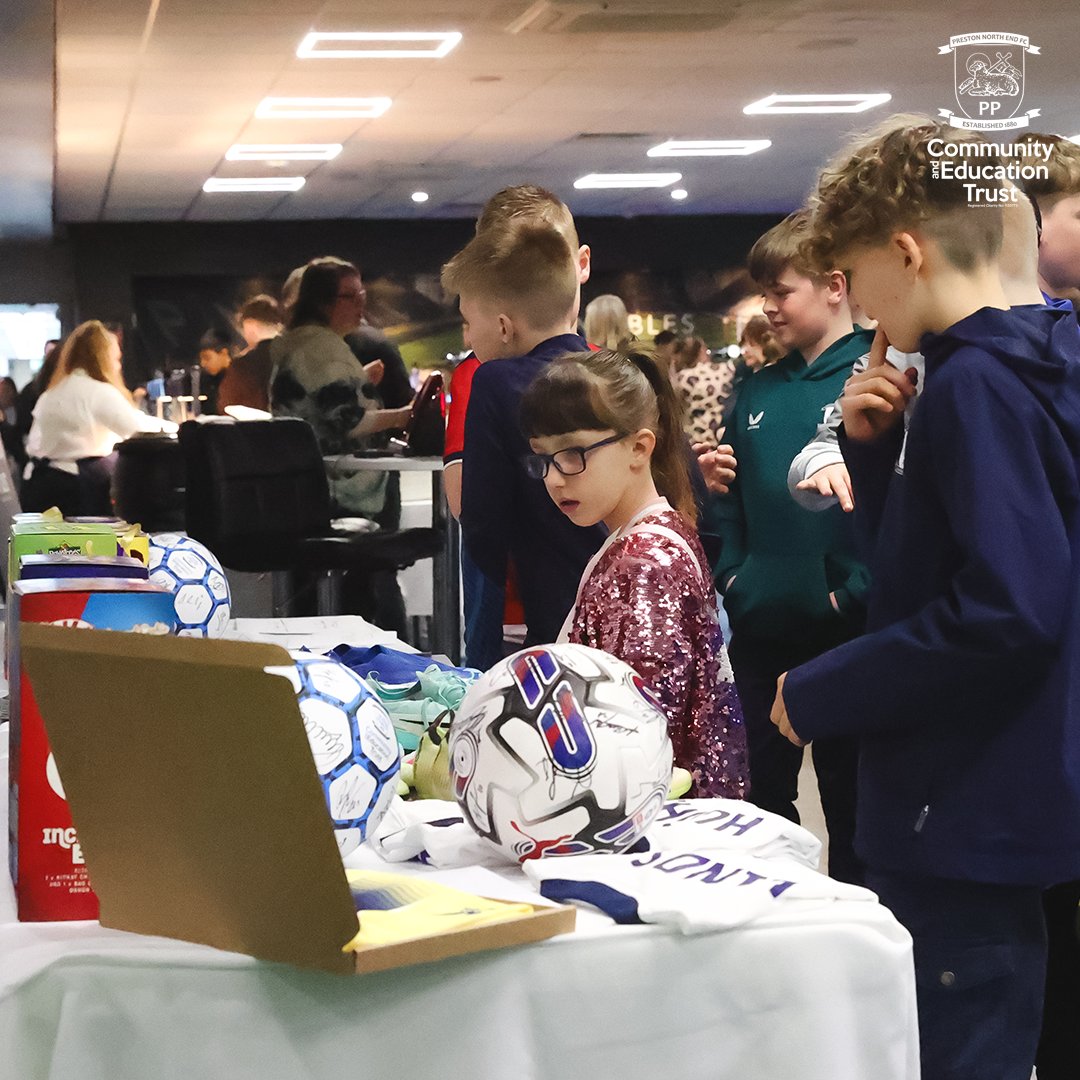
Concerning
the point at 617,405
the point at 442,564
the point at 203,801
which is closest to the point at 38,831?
the point at 203,801

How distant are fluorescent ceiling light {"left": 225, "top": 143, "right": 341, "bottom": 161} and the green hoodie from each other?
29.6 feet

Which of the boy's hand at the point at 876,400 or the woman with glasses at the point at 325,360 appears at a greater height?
the woman with glasses at the point at 325,360

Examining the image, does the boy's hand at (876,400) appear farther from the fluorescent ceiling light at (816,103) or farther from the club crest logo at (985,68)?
the fluorescent ceiling light at (816,103)

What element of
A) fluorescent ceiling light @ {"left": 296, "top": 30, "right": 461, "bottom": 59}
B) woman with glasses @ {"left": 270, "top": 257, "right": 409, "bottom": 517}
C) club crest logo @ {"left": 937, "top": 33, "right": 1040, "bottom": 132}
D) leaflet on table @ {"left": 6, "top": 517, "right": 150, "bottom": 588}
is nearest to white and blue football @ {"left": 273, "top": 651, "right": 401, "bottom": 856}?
leaflet on table @ {"left": 6, "top": 517, "right": 150, "bottom": 588}

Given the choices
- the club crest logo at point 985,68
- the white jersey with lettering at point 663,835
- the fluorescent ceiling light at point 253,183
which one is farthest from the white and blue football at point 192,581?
the fluorescent ceiling light at point 253,183

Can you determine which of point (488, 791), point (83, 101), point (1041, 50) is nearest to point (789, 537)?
point (488, 791)

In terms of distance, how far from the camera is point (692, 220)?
15.9 metres

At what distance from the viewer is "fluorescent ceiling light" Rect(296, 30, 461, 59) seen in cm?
Answer: 787

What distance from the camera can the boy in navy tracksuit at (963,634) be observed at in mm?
1445

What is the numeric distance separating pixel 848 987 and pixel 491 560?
4.86 feet

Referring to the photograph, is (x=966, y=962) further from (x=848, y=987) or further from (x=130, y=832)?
(x=130, y=832)

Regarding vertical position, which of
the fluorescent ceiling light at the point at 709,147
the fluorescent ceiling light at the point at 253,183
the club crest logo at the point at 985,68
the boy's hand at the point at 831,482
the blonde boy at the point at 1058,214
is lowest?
the boy's hand at the point at 831,482

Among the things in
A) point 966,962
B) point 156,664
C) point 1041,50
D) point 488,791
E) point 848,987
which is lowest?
point 966,962

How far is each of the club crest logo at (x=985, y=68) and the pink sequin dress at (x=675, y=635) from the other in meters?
6.23
